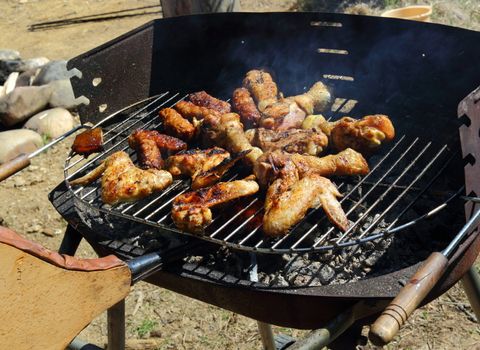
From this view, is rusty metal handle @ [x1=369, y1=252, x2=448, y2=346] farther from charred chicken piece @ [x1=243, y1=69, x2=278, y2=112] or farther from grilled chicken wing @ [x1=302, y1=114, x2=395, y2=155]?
charred chicken piece @ [x1=243, y1=69, x2=278, y2=112]

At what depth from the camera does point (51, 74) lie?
6.85 m

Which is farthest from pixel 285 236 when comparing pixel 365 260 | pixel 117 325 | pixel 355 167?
pixel 117 325

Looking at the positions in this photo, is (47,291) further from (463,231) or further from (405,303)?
(463,231)

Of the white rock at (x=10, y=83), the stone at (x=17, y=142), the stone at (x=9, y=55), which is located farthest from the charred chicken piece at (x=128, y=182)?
the stone at (x=9, y=55)


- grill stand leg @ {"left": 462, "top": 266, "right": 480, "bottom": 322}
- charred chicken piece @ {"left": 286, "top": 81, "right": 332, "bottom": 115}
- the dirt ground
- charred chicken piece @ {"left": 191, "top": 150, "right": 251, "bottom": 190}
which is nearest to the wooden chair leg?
charred chicken piece @ {"left": 191, "top": 150, "right": 251, "bottom": 190}

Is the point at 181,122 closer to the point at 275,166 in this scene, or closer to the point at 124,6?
the point at 275,166

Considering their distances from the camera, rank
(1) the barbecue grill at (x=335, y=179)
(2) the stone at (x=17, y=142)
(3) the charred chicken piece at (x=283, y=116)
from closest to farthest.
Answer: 1. (1) the barbecue grill at (x=335, y=179)
2. (3) the charred chicken piece at (x=283, y=116)
3. (2) the stone at (x=17, y=142)

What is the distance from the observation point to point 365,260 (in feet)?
7.35

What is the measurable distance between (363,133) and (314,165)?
0.98 feet

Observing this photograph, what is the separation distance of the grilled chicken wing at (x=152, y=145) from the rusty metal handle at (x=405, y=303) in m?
1.48

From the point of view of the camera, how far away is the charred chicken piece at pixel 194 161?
2.58 m

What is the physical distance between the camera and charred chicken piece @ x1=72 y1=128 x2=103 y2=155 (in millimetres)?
2775

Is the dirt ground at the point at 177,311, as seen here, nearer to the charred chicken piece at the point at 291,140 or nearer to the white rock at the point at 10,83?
the white rock at the point at 10,83

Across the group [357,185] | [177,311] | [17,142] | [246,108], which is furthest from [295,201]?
[17,142]
